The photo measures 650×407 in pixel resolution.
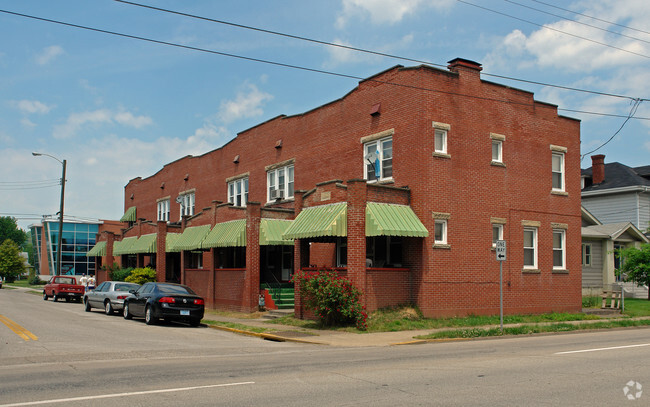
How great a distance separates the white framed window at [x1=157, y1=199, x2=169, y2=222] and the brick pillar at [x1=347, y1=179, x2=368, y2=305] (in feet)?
91.6

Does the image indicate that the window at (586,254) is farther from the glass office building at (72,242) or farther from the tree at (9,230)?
the tree at (9,230)

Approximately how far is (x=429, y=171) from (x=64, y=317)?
52.0 feet

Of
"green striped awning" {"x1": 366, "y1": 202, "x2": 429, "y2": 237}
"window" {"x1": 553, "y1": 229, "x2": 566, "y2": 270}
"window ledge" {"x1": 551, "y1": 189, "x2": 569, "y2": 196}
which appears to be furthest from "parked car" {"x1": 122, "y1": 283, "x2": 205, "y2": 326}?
"window ledge" {"x1": 551, "y1": 189, "x2": 569, "y2": 196}

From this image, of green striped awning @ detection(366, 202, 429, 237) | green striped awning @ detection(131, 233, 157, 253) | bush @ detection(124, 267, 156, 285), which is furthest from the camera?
green striped awning @ detection(131, 233, 157, 253)

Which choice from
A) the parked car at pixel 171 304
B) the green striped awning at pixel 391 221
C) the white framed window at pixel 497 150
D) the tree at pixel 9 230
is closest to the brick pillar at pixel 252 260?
the parked car at pixel 171 304

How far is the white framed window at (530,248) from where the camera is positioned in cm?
2491

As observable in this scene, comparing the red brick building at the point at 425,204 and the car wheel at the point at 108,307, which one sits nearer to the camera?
the red brick building at the point at 425,204

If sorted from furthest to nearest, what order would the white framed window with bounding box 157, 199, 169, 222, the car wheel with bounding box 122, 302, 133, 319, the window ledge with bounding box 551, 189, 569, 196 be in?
the white framed window with bounding box 157, 199, 169, 222
the window ledge with bounding box 551, 189, 569, 196
the car wheel with bounding box 122, 302, 133, 319

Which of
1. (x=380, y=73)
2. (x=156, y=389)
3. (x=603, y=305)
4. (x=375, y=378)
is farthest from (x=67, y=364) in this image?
(x=603, y=305)

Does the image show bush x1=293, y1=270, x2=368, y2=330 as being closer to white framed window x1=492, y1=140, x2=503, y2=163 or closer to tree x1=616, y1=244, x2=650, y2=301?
white framed window x1=492, y1=140, x2=503, y2=163

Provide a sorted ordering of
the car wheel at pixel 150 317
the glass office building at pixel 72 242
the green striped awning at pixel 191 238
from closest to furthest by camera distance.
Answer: the car wheel at pixel 150 317 → the green striped awning at pixel 191 238 → the glass office building at pixel 72 242

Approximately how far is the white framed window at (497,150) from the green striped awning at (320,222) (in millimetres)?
7138

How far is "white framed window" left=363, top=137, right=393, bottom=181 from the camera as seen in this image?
23.7 metres

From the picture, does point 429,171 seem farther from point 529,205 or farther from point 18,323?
point 18,323
